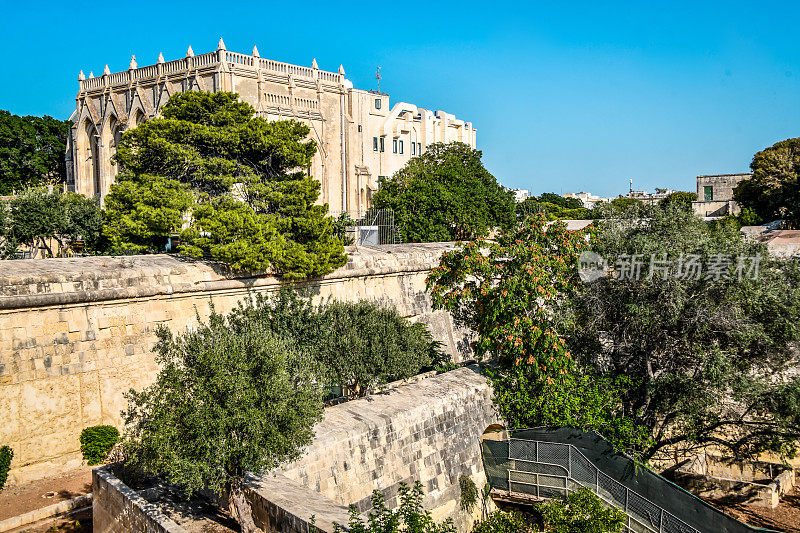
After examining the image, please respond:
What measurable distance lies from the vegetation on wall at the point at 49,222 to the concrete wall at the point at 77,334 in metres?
7.96

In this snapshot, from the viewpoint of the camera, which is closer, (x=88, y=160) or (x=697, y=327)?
(x=697, y=327)

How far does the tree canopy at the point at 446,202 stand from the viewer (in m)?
28.0

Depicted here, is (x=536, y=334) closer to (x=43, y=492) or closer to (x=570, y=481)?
(x=570, y=481)

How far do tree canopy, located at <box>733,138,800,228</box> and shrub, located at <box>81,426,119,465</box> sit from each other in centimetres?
3719

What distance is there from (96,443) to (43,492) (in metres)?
1.19

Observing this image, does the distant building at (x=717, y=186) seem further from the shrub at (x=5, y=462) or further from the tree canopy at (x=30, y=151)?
the shrub at (x=5, y=462)

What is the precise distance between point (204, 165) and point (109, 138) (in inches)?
623

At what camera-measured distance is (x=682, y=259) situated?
12.6 metres

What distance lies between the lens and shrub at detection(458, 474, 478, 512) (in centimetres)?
1203

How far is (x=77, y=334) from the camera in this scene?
11.6m

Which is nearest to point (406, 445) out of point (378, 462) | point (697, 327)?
point (378, 462)

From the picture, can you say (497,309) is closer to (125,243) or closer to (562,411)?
(562,411)

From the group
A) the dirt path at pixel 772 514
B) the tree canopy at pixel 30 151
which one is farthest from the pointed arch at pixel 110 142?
the dirt path at pixel 772 514

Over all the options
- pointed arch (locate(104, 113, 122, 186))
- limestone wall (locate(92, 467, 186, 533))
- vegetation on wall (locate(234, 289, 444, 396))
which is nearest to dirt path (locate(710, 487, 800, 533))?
vegetation on wall (locate(234, 289, 444, 396))
